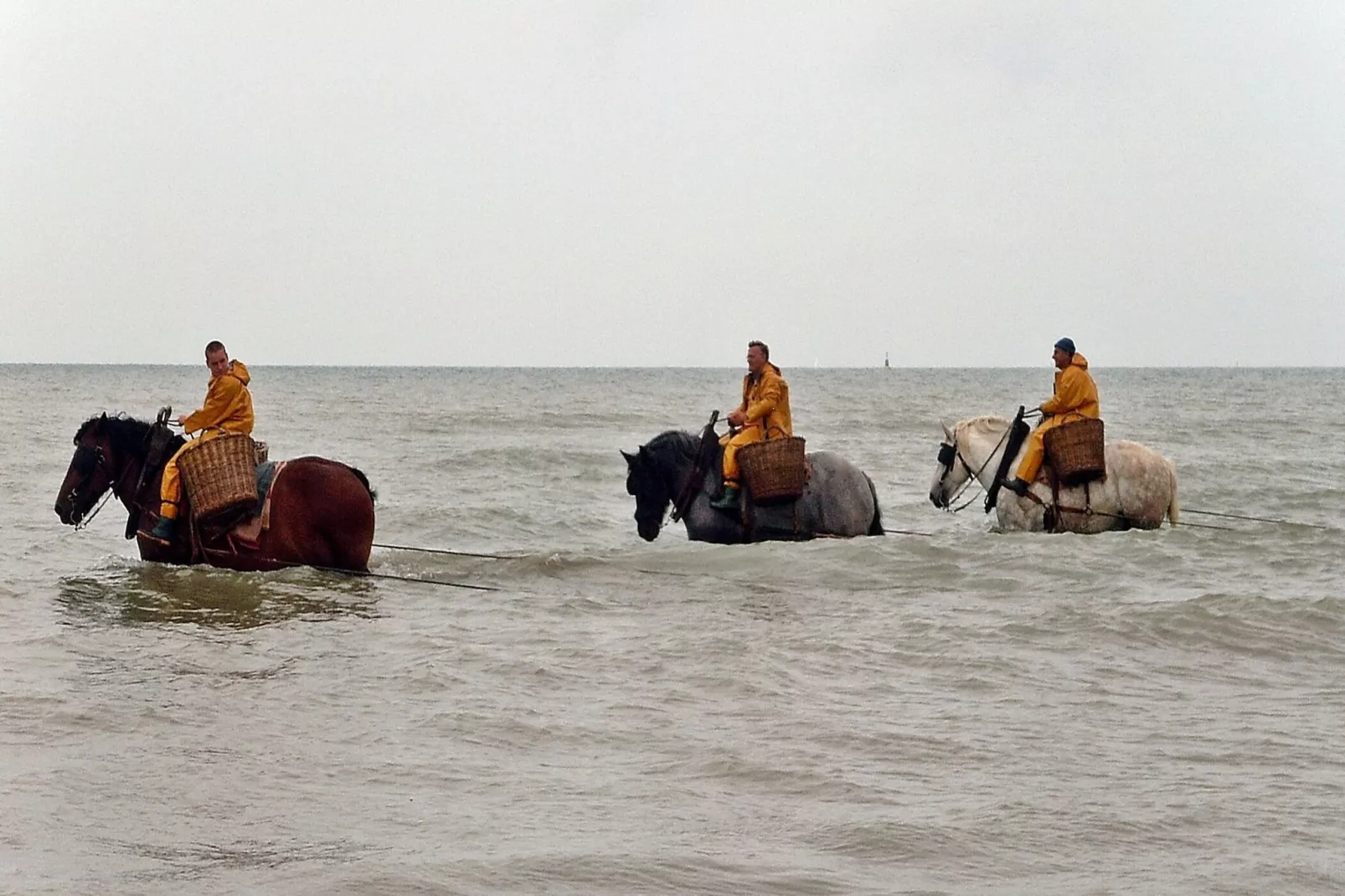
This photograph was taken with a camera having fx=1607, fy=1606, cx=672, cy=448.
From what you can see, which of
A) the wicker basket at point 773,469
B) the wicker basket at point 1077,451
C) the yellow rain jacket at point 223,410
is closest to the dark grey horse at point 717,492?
the wicker basket at point 773,469

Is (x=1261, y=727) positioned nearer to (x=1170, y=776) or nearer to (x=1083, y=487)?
(x=1170, y=776)

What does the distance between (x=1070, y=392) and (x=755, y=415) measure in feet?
9.10

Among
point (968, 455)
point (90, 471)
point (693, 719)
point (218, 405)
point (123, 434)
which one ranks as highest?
point (218, 405)

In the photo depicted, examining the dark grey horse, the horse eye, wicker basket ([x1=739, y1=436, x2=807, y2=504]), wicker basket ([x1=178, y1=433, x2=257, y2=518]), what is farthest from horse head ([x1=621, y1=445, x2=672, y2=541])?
the horse eye

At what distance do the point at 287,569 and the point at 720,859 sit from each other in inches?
260

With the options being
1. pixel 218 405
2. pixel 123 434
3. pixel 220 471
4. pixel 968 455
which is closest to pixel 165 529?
pixel 220 471

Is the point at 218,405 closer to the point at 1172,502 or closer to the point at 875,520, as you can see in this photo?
the point at 875,520

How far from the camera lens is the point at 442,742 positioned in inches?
275

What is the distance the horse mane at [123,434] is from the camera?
466 inches

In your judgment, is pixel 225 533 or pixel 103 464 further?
pixel 103 464

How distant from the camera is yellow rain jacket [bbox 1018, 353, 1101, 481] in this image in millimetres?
13461

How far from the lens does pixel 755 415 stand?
1273 centimetres

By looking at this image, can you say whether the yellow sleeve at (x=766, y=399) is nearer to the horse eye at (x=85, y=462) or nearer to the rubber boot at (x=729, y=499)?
the rubber boot at (x=729, y=499)

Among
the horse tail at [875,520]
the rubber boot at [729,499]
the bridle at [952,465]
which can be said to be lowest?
the horse tail at [875,520]
